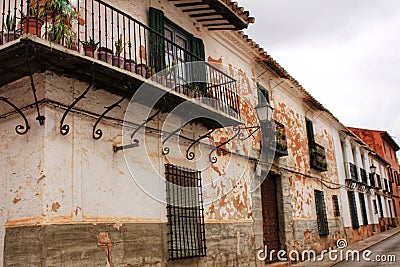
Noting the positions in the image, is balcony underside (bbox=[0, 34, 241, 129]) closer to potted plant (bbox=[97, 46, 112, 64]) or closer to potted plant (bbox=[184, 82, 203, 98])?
potted plant (bbox=[97, 46, 112, 64])

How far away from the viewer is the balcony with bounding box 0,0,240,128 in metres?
4.77

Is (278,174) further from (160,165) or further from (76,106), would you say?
(76,106)

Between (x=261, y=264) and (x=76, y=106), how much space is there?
6.20 meters

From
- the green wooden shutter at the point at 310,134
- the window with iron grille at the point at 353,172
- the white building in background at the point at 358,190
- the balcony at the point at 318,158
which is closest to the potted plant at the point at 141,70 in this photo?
the balcony at the point at 318,158

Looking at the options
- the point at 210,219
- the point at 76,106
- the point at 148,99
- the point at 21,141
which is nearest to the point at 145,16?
the point at 148,99

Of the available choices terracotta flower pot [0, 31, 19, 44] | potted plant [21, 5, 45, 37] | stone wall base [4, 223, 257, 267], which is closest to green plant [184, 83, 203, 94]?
stone wall base [4, 223, 257, 267]

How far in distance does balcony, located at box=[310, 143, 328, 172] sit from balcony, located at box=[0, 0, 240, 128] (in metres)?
7.14

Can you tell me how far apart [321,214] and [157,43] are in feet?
32.8

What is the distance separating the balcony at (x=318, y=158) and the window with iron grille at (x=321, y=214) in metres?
0.84

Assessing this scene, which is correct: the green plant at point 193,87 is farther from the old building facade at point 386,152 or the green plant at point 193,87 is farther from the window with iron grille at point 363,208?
the old building facade at point 386,152

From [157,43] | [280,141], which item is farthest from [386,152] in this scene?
[157,43]

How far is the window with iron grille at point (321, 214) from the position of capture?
1452 cm

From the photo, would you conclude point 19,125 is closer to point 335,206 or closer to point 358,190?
point 335,206

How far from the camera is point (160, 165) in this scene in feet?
23.0
